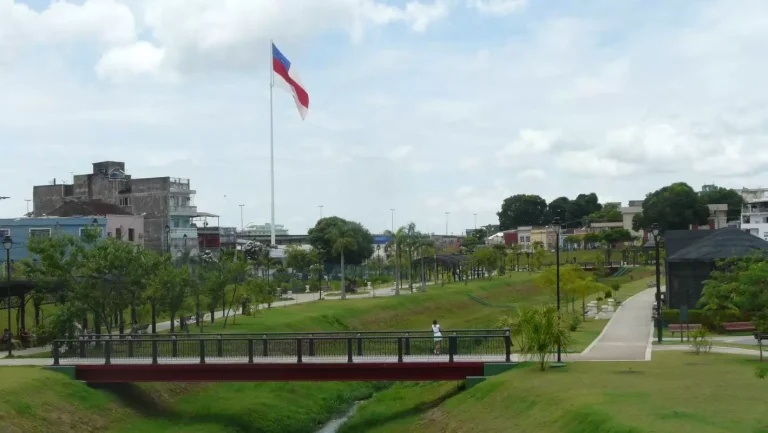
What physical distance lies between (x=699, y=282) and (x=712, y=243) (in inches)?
129

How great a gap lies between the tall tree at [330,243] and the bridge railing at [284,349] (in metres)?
92.0

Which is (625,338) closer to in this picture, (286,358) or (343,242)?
(286,358)

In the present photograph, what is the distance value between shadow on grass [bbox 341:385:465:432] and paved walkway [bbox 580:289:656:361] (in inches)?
203

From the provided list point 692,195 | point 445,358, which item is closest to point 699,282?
point 445,358

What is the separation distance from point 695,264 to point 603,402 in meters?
40.3

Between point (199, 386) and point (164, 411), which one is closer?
point (164, 411)

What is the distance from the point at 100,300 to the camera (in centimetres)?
4422

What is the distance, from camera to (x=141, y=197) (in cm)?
10181

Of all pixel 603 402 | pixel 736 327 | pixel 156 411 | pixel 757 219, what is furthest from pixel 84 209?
pixel 757 219

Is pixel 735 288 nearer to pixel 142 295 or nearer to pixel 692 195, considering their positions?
pixel 142 295

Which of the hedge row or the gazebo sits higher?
the gazebo

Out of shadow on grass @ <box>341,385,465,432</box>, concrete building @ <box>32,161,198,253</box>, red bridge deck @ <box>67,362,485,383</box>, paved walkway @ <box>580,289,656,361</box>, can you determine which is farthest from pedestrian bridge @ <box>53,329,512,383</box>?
concrete building @ <box>32,161,198,253</box>

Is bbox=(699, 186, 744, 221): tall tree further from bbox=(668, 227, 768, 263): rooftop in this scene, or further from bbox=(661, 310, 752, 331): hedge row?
bbox=(661, 310, 752, 331): hedge row

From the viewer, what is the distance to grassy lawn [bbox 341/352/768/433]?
846 inches
